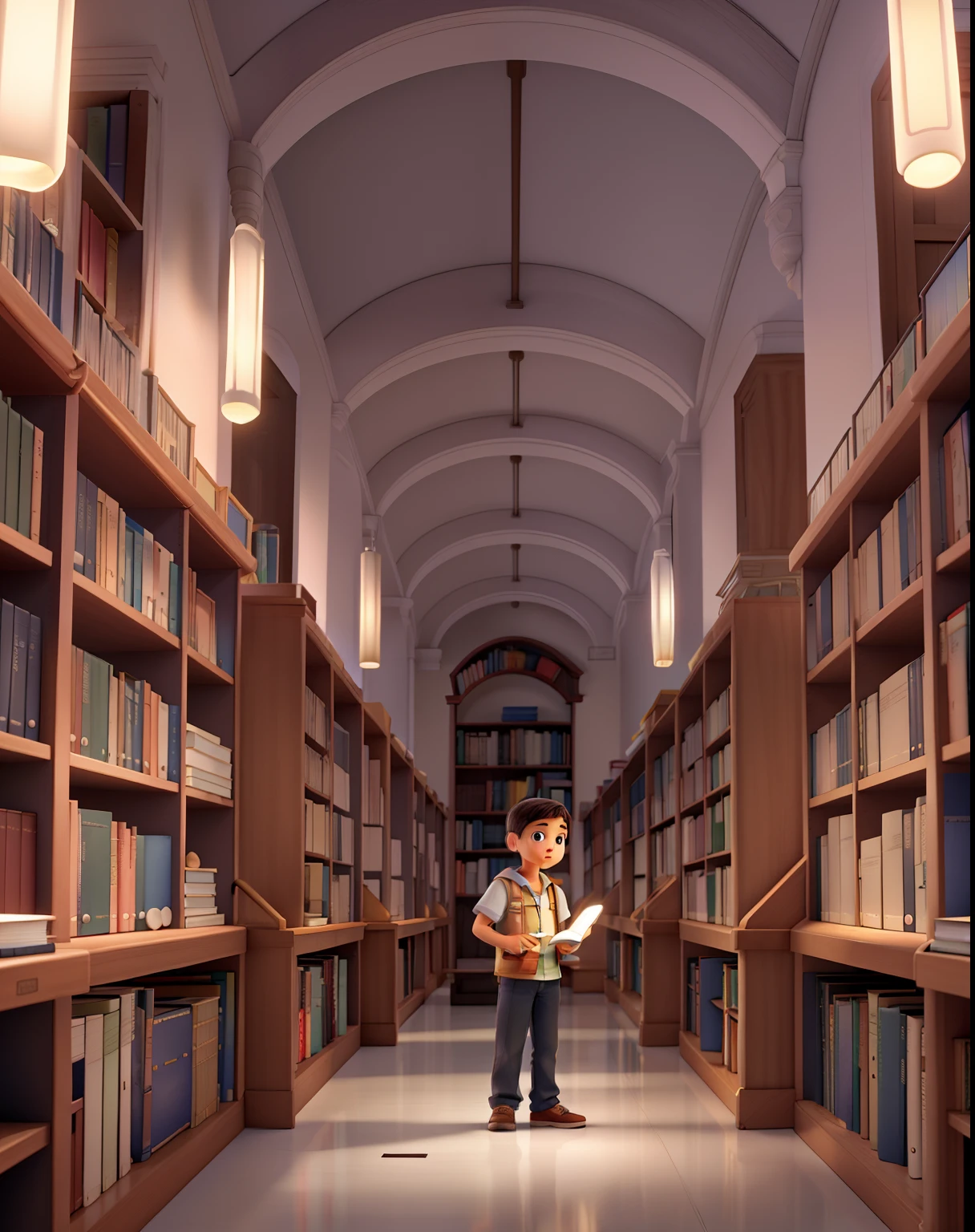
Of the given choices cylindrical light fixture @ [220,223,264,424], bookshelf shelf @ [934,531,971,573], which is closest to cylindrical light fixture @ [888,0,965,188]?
bookshelf shelf @ [934,531,971,573]

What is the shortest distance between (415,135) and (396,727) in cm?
842

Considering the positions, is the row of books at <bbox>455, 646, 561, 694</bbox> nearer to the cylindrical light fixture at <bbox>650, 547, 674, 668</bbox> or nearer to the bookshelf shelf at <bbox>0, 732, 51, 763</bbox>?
the cylindrical light fixture at <bbox>650, 547, 674, 668</bbox>

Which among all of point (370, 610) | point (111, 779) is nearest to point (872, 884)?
point (111, 779)

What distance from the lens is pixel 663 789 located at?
24.9 feet

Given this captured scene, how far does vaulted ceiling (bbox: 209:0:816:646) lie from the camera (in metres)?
5.73

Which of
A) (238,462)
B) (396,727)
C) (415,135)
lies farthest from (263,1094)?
(396,727)

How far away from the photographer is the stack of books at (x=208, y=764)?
3828mm

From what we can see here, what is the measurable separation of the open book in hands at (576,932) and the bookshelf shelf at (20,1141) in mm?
2197

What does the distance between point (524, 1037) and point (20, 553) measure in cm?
268

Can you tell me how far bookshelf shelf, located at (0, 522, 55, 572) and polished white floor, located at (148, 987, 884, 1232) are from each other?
1552mm

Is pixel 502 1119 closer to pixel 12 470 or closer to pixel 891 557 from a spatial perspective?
pixel 891 557

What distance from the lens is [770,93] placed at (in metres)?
5.65

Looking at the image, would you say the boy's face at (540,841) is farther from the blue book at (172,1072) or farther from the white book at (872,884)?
the blue book at (172,1072)

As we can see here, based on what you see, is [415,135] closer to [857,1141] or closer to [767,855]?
[767,855]
